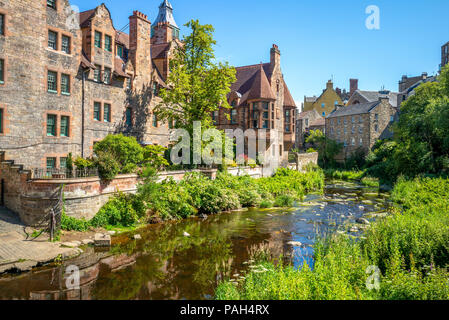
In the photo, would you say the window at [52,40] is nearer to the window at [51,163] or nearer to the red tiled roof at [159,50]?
the window at [51,163]

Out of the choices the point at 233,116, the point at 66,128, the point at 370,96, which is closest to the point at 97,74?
the point at 66,128

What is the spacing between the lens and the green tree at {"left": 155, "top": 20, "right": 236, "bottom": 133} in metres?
26.2

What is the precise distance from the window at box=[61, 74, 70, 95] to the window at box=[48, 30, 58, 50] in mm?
1876

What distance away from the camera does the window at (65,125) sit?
21.0 m

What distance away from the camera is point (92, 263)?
38.4ft

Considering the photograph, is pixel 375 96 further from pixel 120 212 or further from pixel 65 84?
pixel 120 212

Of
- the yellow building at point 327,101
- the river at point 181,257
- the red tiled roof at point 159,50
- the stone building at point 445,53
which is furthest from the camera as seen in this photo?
the yellow building at point 327,101

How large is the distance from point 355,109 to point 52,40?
5144 centimetres

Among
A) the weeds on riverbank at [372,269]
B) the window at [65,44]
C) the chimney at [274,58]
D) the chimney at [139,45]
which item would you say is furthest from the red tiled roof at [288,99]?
the weeds on riverbank at [372,269]

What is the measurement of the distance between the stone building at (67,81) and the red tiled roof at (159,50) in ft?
8.91

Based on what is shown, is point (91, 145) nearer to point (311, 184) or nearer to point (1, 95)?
point (1, 95)

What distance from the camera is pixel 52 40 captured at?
2017cm

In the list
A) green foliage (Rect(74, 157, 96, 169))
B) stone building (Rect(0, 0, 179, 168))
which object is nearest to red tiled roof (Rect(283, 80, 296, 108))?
stone building (Rect(0, 0, 179, 168))
